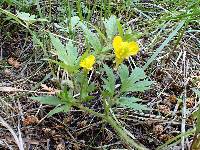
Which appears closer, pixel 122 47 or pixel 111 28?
pixel 122 47

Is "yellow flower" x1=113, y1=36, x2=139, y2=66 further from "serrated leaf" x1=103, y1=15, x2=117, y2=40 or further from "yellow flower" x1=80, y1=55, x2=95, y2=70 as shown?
"serrated leaf" x1=103, y1=15, x2=117, y2=40

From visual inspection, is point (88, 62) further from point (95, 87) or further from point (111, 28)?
point (111, 28)

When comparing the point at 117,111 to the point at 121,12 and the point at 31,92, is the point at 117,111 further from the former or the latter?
the point at 121,12

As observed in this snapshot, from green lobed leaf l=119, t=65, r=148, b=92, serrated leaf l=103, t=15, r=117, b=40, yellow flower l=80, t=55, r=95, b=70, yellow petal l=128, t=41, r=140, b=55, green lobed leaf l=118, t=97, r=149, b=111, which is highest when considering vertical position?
serrated leaf l=103, t=15, r=117, b=40

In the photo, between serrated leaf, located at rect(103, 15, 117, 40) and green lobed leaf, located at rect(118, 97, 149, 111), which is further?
serrated leaf, located at rect(103, 15, 117, 40)

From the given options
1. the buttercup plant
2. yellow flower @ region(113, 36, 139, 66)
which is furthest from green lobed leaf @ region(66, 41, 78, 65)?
yellow flower @ region(113, 36, 139, 66)

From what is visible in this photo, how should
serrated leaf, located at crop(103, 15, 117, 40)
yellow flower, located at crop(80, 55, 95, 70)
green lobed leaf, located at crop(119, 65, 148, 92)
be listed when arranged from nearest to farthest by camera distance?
yellow flower, located at crop(80, 55, 95, 70) → green lobed leaf, located at crop(119, 65, 148, 92) → serrated leaf, located at crop(103, 15, 117, 40)

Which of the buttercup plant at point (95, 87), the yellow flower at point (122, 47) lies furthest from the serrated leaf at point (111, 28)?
the yellow flower at point (122, 47)

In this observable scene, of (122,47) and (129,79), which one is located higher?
(122,47)

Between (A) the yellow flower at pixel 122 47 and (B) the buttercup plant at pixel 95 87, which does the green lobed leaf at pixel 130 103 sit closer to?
(B) the buttercup plant at pixel 95 87

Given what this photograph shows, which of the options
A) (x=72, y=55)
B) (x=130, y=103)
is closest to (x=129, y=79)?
(x=130, y=103)

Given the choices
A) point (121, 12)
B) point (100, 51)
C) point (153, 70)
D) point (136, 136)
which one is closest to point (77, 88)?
point (100, 51)
